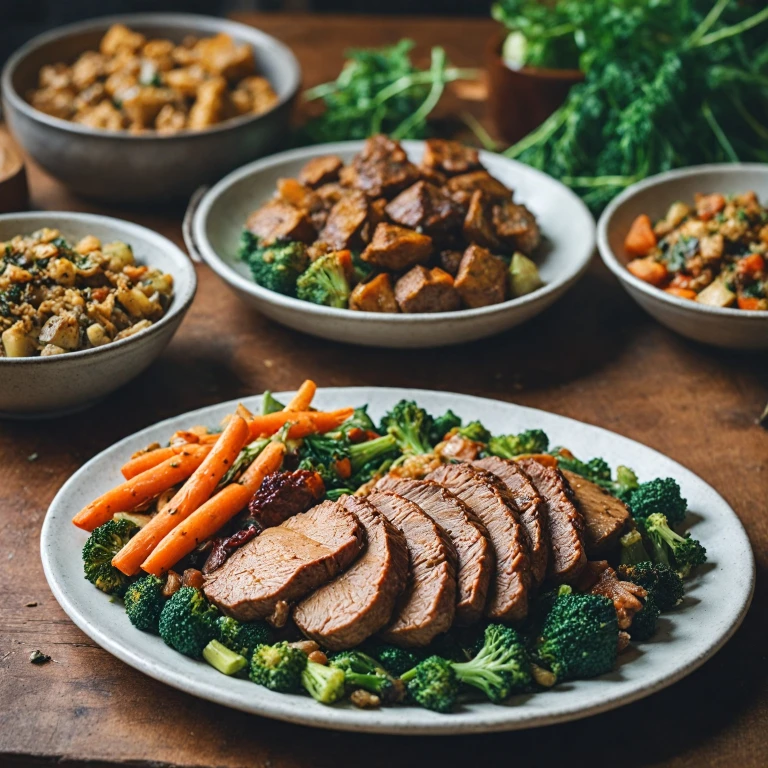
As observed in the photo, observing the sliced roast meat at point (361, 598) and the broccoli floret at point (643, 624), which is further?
the broccoli floret at point (643, 624)

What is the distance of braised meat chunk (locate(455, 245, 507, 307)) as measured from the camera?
4.26m

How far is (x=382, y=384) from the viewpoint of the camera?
4.26 metres

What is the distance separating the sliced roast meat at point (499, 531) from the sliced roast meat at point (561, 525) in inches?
4.9

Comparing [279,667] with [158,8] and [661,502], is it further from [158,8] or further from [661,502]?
[158,8]

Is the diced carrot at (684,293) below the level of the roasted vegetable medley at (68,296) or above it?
below

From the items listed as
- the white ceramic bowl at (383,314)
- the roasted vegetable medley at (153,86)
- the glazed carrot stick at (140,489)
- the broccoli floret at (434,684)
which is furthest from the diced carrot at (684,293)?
the roasted vegetable medley at (153,86)

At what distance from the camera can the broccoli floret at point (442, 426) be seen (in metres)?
3.64

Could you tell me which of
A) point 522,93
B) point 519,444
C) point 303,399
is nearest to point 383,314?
point 303,399

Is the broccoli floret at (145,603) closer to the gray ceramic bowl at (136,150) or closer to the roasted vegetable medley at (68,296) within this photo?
the roasted vegetable medley at (68,296)

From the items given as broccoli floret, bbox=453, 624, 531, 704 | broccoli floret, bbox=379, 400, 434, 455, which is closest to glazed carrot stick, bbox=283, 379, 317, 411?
broccoli floret, bbox=379, 400, 434, 455

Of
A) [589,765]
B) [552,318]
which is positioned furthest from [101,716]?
[552,318]

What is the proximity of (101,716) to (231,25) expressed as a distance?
486 centimetres

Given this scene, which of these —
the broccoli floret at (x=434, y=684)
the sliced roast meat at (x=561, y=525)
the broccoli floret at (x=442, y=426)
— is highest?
the sliced roast meat at (x=561, y=525)

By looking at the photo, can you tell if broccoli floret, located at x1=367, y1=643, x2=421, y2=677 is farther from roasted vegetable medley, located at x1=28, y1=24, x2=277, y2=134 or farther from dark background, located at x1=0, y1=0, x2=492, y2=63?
dark background, located at x1=0, y1=0, x2=492, y2=63
